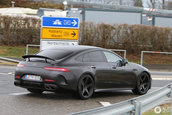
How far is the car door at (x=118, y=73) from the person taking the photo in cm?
1102

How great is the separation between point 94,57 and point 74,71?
114cm

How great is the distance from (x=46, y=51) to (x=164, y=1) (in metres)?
78.1

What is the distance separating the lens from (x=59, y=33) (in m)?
21.2

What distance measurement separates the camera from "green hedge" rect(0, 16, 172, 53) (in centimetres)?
3259

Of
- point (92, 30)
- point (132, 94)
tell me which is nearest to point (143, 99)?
A: point (132, 94)

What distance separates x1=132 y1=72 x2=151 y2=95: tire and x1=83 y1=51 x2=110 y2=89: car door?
146 centimetres

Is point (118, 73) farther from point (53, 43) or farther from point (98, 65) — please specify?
point (53, 43)

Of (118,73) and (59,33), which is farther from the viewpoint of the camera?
(59,33)

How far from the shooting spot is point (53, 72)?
31.4ft

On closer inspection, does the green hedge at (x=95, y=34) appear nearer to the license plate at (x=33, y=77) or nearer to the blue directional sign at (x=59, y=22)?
the blue directional sign at (x=59, y=22)

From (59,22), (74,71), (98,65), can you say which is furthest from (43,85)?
(59,22)

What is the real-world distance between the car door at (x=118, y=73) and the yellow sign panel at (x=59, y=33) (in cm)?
994

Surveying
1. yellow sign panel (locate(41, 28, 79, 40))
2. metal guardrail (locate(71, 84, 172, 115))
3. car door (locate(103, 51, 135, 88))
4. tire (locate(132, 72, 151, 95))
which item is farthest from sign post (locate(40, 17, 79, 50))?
metal guardrail (locate(71, 84, 172, 115))

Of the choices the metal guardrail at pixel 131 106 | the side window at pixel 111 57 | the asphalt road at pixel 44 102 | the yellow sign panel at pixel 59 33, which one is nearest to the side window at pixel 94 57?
the side window at pixel 111 57
